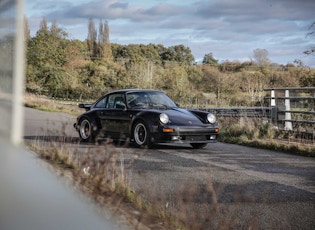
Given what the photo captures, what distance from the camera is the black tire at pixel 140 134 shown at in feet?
30.7

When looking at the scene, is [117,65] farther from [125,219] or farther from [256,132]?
[125,219]

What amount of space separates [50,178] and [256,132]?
1092 centimetres

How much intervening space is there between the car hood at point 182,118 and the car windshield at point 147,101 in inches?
15.9

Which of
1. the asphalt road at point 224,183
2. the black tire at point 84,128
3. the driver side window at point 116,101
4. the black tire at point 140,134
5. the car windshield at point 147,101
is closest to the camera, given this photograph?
the asphalt road at point 224,183

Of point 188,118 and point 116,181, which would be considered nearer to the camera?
point 116,181

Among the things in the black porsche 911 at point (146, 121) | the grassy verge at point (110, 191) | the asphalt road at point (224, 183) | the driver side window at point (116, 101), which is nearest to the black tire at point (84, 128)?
the black porsche 911 at point (146, 121)

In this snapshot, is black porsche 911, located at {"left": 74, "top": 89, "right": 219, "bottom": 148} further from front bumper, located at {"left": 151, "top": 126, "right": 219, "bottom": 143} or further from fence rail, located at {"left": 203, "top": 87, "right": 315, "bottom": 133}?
fence rail, located at {"left": 203, "top": 87, "right": 315, "bottom": 133}

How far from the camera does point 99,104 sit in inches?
420

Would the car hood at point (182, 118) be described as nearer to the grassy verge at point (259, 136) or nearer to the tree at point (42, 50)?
the grassy verge at point (259, 136)

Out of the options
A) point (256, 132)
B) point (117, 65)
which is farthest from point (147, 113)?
point (117, 65)

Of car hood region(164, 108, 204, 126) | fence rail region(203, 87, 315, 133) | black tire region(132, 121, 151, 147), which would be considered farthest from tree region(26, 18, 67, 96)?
fence rail region(203, 87, 315, 133)

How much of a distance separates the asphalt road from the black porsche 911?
309mm

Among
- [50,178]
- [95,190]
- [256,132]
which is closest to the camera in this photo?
[50,178]

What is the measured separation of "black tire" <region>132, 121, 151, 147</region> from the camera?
9359mm
